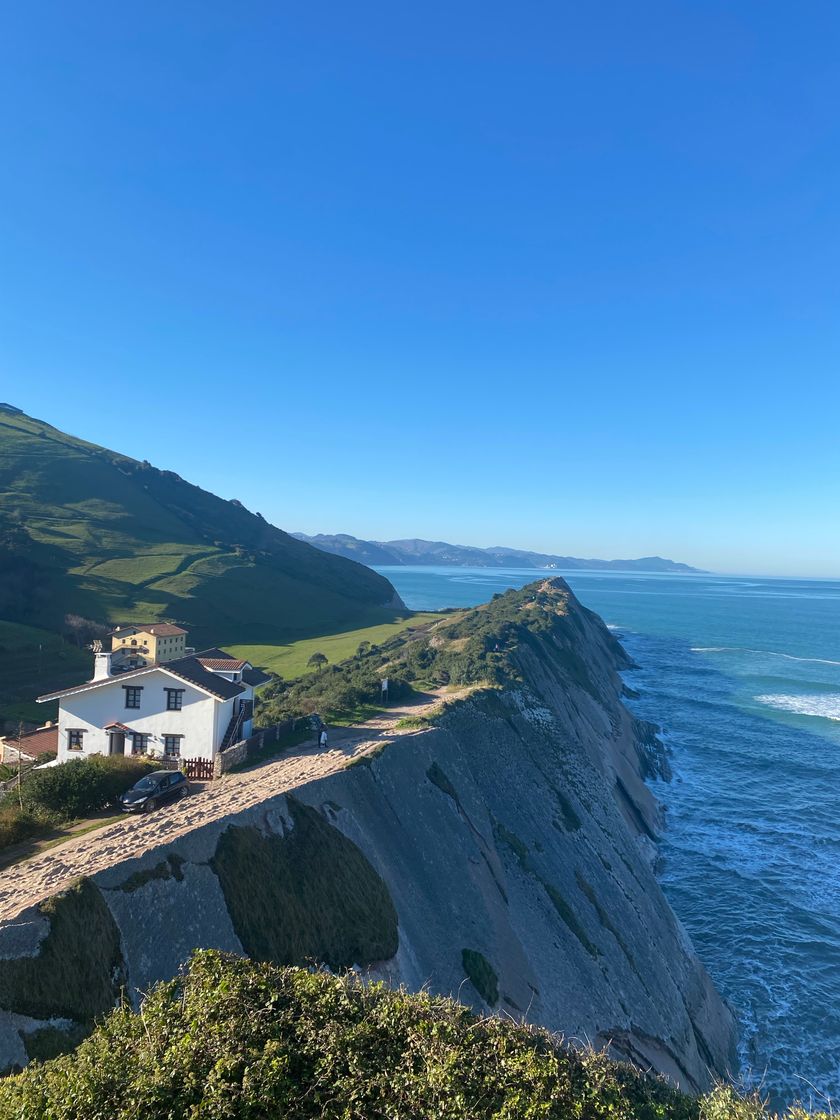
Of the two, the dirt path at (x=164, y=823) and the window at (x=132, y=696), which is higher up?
the window at (x=132, y=696)

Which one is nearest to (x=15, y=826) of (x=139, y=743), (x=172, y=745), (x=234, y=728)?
(x=139, y=743)

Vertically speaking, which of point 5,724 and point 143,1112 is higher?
point 143,1112

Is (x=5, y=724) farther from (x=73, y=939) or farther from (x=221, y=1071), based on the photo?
(x=221, y=1071)

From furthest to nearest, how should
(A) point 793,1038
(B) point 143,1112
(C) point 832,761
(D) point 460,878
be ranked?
(C) point 832,761, (A) point 793,1038, (D) point 460,878, (B) point 143,1112

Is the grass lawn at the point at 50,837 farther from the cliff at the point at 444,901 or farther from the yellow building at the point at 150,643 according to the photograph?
the yellow building at the point at 150,643

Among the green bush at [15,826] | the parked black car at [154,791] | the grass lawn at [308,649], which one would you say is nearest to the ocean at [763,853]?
the parked black car at [154,791]

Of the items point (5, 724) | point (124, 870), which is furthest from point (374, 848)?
point (5, 724)
